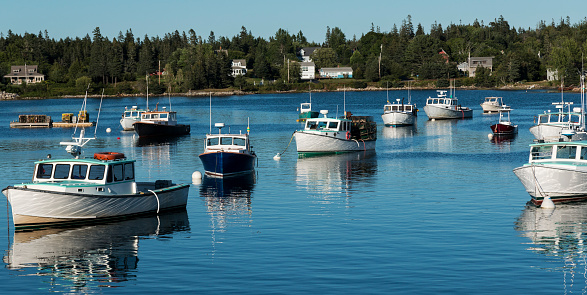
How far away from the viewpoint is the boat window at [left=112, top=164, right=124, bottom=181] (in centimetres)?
3822

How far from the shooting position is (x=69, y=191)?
36438 mm

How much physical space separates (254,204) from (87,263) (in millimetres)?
15665

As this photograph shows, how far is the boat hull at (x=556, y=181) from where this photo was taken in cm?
4247

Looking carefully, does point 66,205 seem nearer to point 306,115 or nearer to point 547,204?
point 547,204

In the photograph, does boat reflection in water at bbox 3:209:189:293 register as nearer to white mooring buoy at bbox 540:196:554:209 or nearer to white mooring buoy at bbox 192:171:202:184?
white mooring buoy at bbox 192:171:202:184

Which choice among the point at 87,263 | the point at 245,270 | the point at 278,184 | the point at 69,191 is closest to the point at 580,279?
the point at 245,270

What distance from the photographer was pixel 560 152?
43.8 m

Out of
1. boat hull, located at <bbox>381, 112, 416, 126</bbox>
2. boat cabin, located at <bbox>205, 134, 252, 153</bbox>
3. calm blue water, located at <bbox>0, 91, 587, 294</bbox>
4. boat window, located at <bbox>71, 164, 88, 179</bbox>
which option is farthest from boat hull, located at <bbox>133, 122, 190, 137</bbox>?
boat window, located at <bbox>71, 164, 88, 179</bbox>

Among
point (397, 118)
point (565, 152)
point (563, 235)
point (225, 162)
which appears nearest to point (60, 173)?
point (225, 162)

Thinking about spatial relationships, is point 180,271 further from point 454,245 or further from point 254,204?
point 254,204

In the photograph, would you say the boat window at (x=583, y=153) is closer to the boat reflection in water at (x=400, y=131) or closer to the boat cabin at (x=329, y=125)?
the boat cabin at (x=329, y=125)

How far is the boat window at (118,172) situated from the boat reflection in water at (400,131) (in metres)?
62.9

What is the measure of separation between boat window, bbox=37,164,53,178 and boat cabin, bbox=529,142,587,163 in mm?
27251

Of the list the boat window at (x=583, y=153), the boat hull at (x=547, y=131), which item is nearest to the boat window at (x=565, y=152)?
the boat window at (x=583, y=153)
